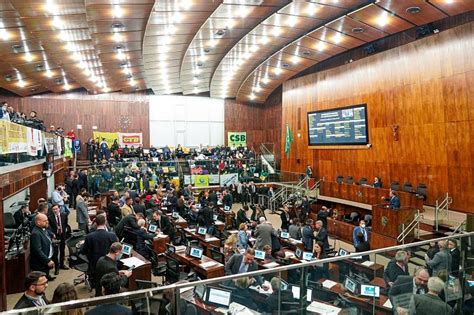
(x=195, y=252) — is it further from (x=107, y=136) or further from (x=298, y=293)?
(x=107, y=136)

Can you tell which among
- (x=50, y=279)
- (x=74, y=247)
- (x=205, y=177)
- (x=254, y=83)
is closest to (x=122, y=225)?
(x=74, y=247)

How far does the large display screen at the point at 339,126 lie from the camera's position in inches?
664

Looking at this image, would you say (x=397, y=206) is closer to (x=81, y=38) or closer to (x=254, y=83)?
(x=81, y=38)

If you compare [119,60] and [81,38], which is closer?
[81,38]

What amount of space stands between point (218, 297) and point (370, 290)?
1.91 metres

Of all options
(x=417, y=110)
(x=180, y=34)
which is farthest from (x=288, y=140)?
(x=180, y=34)

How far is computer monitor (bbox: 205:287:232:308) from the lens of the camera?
3168 mm

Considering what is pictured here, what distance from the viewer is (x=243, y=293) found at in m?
3.41

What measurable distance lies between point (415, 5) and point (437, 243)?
→ 9.33 m

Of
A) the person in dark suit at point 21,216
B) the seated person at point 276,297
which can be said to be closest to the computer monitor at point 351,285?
the seated person at point 276,297

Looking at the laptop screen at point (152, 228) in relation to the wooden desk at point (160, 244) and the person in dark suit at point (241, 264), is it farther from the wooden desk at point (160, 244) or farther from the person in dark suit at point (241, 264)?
the person in dark suit at point (241, 264)

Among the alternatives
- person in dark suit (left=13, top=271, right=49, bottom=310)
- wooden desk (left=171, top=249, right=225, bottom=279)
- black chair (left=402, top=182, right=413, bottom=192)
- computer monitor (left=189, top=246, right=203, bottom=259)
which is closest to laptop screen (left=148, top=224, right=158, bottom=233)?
wooden desk (left=171, top=249, right=225, bottom=279)

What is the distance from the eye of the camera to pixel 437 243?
4.61 metres

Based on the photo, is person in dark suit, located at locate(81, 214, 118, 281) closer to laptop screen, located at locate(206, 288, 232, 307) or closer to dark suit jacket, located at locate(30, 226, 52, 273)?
dark suit jacket, located at locate(30, 226, 52, 273)
